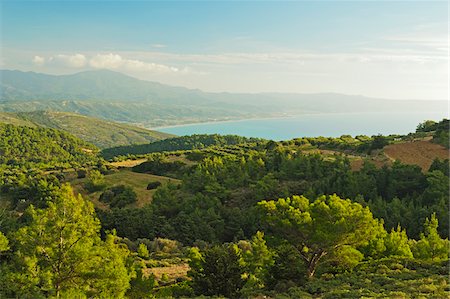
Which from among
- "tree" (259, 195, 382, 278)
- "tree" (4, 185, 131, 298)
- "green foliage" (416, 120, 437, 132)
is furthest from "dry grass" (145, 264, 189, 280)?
"green foliage" (416, 120, 437, 132)

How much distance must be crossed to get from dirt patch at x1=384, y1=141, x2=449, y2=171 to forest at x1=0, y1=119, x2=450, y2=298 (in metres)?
0.87

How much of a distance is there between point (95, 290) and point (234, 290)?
23.0 feet

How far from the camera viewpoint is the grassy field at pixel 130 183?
56250 mm

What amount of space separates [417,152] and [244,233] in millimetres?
32384

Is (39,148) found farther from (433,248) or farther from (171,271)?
(433,248)

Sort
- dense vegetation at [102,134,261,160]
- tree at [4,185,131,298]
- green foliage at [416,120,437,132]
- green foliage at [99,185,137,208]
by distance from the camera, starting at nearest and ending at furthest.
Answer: tree at [4,185,131,298] < green foliage at [99,185,137,208] < green foliage at [416,120,437,132] < dense vegetation at [102,134,261,160]

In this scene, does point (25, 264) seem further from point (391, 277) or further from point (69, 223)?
point (391, 277)

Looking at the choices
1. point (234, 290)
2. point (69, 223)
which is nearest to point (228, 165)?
point (234, 290)

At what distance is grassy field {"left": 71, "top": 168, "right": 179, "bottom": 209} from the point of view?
56250 millimetres

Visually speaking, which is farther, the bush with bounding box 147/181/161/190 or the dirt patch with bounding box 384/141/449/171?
the bush with bounding box 147/181/161/190

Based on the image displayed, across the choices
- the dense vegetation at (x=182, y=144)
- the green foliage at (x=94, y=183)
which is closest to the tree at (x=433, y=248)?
the green foliage at (x=94, y=183)

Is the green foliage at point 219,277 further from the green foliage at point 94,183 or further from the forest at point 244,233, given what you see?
the green foliage at point 94,183

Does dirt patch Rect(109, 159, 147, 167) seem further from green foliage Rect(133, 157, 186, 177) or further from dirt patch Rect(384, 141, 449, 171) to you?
dirt patch Rect(384, 141, 449, 171)

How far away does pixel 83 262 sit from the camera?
1444cm
